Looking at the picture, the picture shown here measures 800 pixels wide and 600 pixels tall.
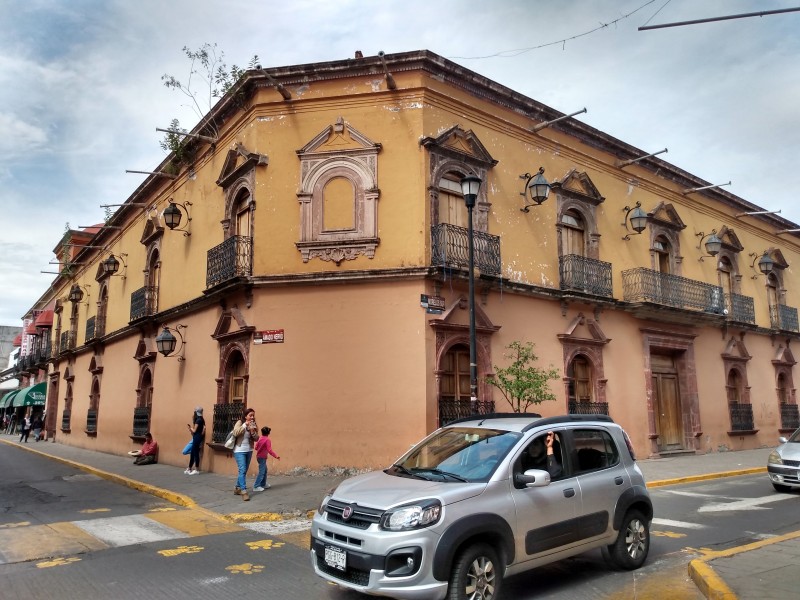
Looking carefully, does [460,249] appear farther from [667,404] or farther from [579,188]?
[667,404]

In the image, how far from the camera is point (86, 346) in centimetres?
2612

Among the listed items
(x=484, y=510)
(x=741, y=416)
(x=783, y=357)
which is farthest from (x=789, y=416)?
(x=484, y=510)

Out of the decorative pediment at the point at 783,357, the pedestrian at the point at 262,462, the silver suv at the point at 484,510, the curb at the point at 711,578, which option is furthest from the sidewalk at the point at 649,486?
the decorative pediment at the point at 783,357

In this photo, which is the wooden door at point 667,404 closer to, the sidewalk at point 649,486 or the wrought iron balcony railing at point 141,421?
the sidewalk at point 649,486

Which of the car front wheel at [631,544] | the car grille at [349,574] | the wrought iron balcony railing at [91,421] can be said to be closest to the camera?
the car grille at [349,574]

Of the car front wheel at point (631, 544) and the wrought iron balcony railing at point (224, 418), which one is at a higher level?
the wrought iron balcony railing at point (224, 418)

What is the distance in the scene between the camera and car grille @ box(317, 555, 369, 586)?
16.1 ft

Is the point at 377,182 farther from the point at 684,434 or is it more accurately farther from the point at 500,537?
the point at 684,434

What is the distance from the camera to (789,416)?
24297 mm

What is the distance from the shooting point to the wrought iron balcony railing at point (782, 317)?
80.7 feet

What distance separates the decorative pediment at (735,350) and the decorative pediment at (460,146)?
40.5ft

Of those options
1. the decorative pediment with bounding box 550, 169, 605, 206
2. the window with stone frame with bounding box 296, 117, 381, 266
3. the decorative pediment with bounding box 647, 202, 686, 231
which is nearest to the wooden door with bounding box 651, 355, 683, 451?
the decorative pediment with bounding box 647, 202, 686, 231

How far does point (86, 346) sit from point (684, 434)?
23587 millimetres

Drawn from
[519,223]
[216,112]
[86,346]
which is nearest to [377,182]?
[519,223]
